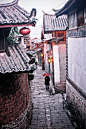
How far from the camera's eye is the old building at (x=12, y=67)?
6.00 meters

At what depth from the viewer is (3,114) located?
7.36 m

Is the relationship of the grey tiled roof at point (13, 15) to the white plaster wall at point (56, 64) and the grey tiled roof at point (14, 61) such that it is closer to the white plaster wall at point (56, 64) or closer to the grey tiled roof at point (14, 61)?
the grey tiled roof at point (14, 61)

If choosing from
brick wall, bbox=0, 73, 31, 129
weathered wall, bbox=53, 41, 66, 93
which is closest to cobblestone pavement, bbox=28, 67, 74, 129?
brick wall, bbox=0, 73, 31, 129

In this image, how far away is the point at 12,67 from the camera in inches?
231

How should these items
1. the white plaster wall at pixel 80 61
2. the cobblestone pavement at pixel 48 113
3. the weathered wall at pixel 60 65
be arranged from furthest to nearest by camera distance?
1. the weathered wall at pixel 60 65
2. the cobblestone pavement at pixel 48 113
3. the white plaster wall at pixel 80 61

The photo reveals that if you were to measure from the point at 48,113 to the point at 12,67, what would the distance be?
25.8 ft

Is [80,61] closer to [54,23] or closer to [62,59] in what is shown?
[62,59]

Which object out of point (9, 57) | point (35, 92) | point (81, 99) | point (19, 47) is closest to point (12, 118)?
point (9, 57)

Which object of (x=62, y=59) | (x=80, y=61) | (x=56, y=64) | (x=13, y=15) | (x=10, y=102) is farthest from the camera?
(x=62, y=59)

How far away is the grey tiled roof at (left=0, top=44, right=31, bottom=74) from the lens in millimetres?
5809

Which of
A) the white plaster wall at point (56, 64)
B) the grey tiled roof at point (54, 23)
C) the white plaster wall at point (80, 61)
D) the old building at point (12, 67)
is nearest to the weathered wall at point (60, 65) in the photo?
the white plaster wall at point (56, 64)

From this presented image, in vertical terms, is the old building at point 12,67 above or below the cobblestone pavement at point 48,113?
above

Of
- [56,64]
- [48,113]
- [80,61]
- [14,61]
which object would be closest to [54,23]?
[56,64]

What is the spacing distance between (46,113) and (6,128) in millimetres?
5374
